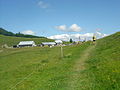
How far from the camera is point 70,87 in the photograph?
37.0 ft

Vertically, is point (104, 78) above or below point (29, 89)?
above

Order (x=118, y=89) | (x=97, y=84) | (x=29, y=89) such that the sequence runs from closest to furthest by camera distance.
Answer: (x=118, y=89)
(x=97, y=84)
(x=29, y=89)

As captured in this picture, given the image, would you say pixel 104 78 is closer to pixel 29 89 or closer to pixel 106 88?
pixel 106 88

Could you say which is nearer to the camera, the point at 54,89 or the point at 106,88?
the point at 106,88

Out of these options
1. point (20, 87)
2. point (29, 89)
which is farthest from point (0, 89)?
point (29, 89)

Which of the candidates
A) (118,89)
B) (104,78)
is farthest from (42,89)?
(118,89)

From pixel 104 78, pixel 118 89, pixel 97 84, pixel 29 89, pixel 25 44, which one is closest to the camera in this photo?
pixel 118 89

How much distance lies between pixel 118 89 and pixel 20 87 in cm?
826

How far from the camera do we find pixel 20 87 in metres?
13.5

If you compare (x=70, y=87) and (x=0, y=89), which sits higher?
(x=70, y=87)

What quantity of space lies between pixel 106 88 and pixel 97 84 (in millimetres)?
1102

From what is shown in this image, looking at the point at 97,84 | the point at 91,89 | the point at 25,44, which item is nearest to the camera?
the point at 91,89

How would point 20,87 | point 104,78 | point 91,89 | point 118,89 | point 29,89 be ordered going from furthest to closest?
point 20,87 → point 29,89 → point 104,78 → point 91,89 → point 118,89

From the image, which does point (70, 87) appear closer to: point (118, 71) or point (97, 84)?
point (97, 84)
